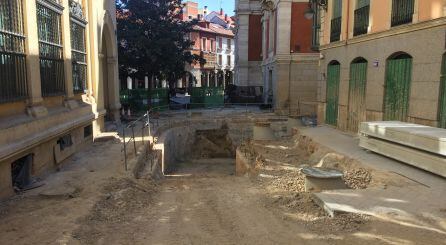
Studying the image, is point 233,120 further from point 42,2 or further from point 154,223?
point 154,223

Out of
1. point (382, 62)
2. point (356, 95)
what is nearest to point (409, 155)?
point (382, 62)

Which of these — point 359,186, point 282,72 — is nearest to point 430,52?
point 359,186

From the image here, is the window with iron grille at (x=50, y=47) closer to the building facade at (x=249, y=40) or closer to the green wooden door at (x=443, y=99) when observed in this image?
the green wooden door at (x=443, y=99)

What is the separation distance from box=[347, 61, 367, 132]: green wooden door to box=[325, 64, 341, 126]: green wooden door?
1.25m

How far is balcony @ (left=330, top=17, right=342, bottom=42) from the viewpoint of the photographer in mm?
15202

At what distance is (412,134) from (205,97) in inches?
911

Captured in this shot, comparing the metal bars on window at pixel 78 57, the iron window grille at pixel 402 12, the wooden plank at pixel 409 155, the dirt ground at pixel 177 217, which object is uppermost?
the iron window grille at pixel 402 12

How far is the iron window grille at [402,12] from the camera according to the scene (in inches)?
420

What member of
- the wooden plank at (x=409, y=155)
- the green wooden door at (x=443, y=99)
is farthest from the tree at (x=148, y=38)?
the green wooden door at (x=443, y=99)

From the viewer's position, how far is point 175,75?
2575cm

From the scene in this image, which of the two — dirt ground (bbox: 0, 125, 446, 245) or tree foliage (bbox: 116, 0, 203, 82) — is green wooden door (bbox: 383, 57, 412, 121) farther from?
tree foliage (bbox: 116, 0, 203, 82)

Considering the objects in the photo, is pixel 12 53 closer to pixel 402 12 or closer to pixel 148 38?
pixel 402 12

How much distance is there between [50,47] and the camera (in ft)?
34.0

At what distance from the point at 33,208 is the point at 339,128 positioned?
11.4 m
